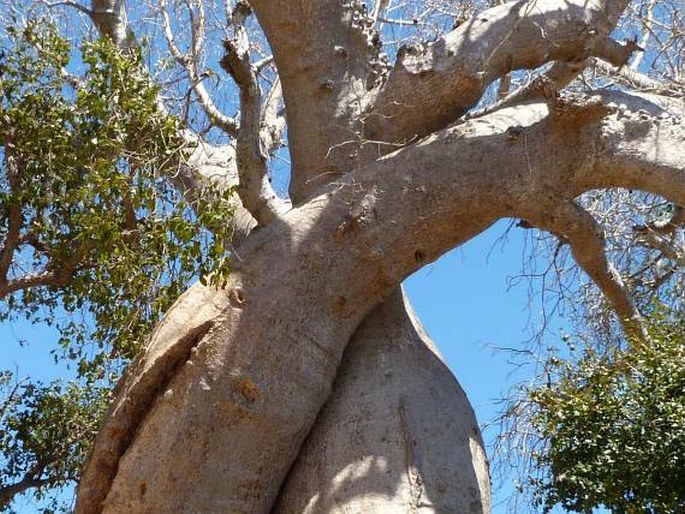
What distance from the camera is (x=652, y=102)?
18.5 ft

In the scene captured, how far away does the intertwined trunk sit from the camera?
4.88 meters

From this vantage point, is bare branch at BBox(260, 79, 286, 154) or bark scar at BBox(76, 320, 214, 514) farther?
bare branch at BBox(260, 79, 286, 154)

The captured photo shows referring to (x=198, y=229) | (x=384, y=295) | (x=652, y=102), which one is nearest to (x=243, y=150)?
(x=198, y=229)

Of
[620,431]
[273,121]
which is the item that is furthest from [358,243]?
[273,121]

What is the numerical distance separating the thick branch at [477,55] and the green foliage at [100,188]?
125cm

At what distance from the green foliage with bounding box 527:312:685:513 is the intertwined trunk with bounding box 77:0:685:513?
28.6 inches

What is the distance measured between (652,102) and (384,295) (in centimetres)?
172

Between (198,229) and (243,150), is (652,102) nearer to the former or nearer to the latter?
(243,150)

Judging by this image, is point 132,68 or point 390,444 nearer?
point 390,444

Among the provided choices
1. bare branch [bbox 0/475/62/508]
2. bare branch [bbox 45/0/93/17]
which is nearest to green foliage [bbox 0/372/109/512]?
bare branch [bbox 0/475/62/508]

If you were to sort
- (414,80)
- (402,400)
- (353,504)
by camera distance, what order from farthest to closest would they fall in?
(414,80)
(402,400)
(353,504)

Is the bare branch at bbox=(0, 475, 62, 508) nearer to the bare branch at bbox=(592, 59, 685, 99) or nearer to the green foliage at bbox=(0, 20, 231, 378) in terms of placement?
the green foliage at bbox=(0, 20, 231, 378)

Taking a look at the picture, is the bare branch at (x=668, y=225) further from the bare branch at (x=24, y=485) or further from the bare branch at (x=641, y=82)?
the bare branch at (x=24, y=485)

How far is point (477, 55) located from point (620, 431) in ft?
7.90
